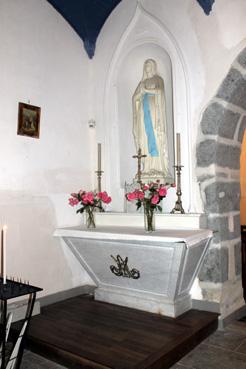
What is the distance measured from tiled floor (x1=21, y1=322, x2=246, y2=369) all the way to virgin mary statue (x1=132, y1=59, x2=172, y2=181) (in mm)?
1565

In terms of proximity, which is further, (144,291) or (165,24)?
(165,24)

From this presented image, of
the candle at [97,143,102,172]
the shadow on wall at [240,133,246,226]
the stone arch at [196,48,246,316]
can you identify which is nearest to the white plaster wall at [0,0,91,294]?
the candle at [97,143,102,172]

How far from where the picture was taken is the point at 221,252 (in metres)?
3.23

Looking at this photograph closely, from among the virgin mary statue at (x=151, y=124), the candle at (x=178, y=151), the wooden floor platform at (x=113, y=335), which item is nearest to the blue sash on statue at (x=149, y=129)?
the virgin mary statue at (x=151, y=124)

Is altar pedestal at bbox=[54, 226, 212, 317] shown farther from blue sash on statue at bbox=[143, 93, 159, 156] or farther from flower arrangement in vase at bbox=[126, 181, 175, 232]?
blue sash on statue at bbox=[143, 93, 159, 156]

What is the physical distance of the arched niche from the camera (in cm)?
350

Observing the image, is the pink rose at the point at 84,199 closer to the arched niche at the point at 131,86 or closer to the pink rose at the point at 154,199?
the arched niche at the point at 131,86

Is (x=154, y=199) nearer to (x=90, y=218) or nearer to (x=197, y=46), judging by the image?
(x=90, y=218)

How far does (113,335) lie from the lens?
2734 millimetres

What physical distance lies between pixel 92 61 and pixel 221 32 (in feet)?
5.26

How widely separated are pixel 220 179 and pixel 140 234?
36.5 inches

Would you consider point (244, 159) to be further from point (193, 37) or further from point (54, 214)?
point (54, 214)

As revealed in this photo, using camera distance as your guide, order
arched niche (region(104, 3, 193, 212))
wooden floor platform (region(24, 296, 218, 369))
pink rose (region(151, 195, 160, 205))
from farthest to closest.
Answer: arched niche (region(104, 3, 193, 212))
pink rose (region(151, 195, 160, 205))
wooden floor platform (region(24, 296, 218, 369))

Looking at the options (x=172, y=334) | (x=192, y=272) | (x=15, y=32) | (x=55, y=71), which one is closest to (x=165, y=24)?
(x=55, y=71)
